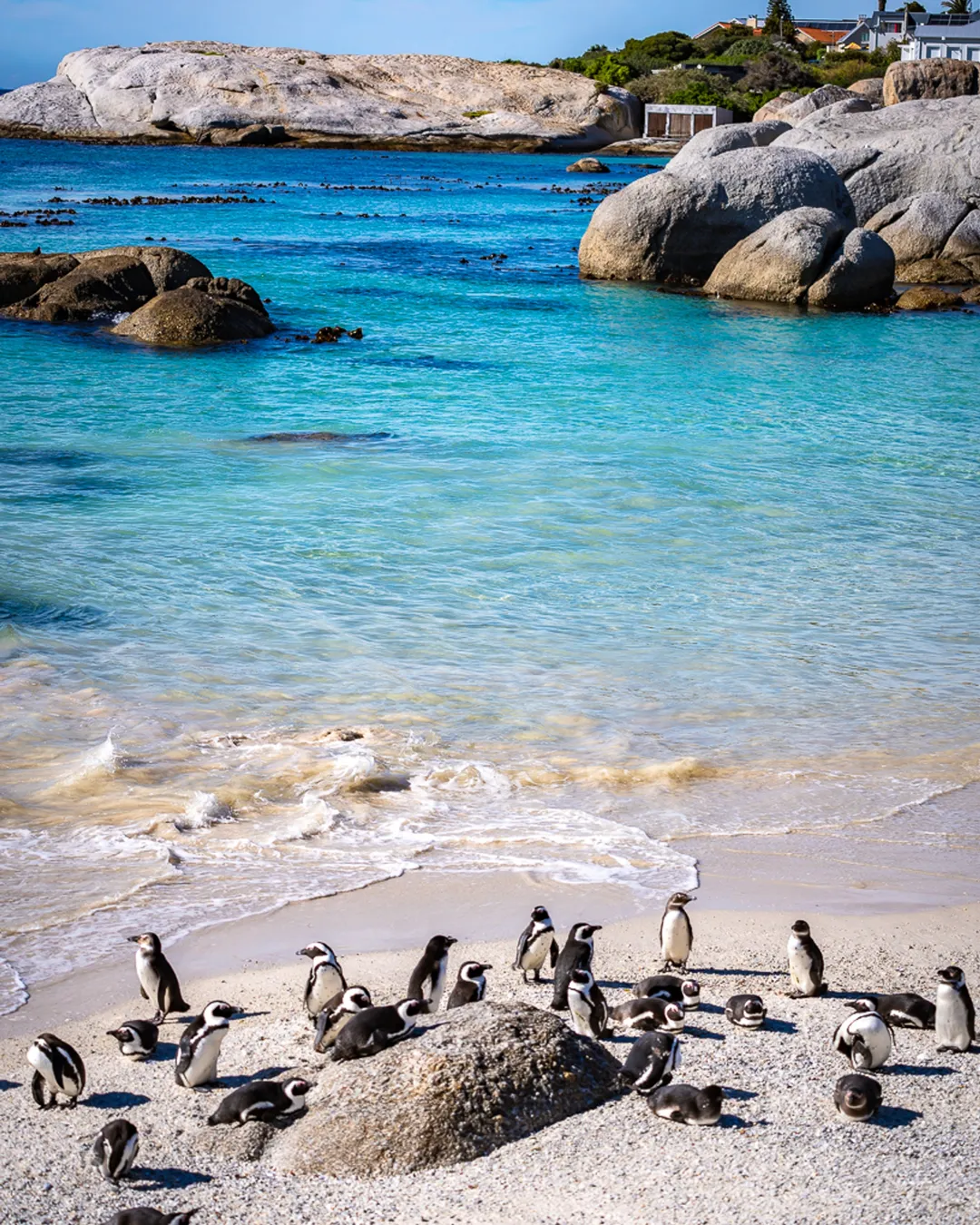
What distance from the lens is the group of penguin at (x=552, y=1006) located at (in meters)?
4.43

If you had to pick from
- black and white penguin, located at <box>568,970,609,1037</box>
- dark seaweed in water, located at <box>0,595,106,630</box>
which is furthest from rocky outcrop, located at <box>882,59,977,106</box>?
black and white penguin, located at <box>568,970,609,1037</box>

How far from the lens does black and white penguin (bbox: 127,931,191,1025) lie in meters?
5.12

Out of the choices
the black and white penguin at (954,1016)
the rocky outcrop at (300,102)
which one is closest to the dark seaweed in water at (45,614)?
the black and white penguin at (954,1016)

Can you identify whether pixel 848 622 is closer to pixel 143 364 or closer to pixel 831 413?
pixel 831 413

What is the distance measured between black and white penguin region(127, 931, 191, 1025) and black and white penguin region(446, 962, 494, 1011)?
1046mm

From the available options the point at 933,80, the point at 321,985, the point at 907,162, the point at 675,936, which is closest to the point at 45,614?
the point at 321,985

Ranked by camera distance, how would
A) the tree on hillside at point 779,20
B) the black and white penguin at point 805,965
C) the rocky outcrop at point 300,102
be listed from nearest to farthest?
1. the black and white penguin at point 805,965
2. the rocky outcrop at point 300,102
3. the tree on hillside at point 779,20

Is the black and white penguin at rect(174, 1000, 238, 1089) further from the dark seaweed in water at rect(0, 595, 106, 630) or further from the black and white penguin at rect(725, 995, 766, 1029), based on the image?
the dark seaweed in water at rect(0, 595, 106, 630)

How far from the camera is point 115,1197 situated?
160 inches

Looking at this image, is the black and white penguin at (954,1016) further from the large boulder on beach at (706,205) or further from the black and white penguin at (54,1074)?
the large boulder on beach at (706,205)

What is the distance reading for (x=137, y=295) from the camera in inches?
923

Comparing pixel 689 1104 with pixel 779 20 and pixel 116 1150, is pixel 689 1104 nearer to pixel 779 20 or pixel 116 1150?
pixel 116 1150

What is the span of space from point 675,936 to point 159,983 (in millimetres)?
2088

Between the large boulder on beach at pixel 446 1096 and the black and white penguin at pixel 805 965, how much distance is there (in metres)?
1.00
